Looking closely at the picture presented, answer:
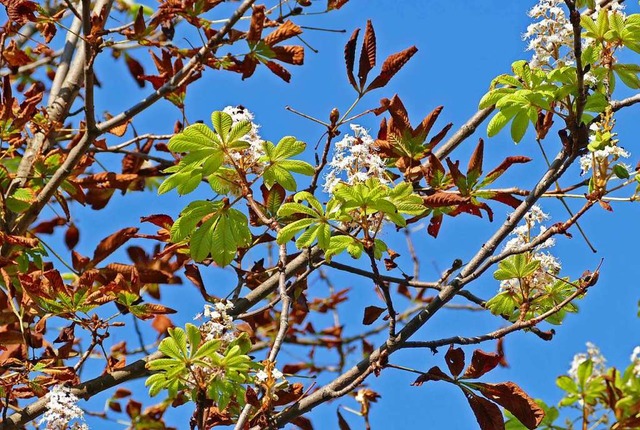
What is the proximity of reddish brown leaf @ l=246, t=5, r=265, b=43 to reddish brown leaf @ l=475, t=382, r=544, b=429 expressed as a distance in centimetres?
119

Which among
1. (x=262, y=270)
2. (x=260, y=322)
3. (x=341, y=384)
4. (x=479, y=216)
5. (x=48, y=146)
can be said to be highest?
(x=48, y=146)

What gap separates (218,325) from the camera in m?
1.90

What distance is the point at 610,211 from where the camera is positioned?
1827 millimetres

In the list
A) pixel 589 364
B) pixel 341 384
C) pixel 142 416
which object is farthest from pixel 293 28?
pixel 142 416

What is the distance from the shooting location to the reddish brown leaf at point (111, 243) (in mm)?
2660

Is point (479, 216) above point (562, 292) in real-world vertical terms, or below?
above

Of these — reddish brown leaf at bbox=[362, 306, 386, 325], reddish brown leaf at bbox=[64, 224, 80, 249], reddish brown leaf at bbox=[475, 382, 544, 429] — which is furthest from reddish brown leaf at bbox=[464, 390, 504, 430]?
reddish brown leaf at bbox=[64, 224, 80, 249]

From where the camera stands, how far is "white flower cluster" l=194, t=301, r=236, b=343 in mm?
1904

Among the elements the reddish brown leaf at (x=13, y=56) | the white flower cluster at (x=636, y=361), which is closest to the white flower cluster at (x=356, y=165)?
the white flower cluster at (x=636, y=361)

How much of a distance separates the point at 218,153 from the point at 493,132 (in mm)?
665

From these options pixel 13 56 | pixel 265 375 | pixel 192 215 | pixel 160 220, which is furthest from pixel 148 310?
pixel 13 56

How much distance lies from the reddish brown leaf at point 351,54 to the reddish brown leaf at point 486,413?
2.75ft

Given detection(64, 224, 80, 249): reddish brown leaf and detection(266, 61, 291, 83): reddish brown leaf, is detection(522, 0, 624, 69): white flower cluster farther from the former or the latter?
detection(64, 224, 80, 249): reddish brown leaf

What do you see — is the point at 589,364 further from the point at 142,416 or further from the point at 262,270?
the point at 142,416
